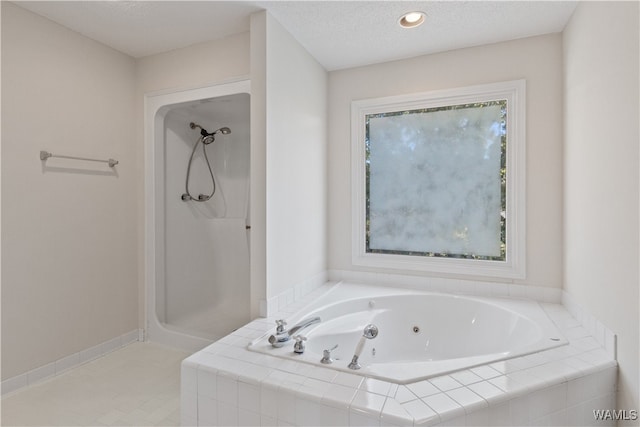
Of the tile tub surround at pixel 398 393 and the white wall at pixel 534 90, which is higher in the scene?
the white wall at pixel 534 90

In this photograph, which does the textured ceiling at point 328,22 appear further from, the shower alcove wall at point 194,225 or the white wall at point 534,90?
the shower alcove wall at point 194,225

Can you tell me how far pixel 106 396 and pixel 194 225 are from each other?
139 cm

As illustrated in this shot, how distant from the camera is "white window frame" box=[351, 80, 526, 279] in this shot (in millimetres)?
2277

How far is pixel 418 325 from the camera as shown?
90.5 inches

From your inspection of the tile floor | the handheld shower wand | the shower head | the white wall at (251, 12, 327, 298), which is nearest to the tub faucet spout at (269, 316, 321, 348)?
the white wall at (251, 12, 327, 298)

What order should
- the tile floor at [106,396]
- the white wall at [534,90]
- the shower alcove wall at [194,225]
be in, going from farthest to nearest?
1. the shower alcove wall at [194,225]
2. the white wall at [534,90]
3. the tile floor at [106,396]

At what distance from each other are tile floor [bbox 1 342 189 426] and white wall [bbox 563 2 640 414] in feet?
7.00

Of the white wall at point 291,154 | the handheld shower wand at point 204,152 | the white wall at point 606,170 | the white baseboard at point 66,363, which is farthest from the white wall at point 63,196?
the white wall at point 606,170

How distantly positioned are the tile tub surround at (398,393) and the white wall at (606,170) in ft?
0.59

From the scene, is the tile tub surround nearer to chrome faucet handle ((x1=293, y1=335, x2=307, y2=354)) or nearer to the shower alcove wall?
chrome faucet handle ((x1=293, y1=335, x2=307, y2=354))

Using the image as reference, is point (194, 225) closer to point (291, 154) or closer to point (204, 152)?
point (204, 152)

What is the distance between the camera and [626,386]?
4.38 ft

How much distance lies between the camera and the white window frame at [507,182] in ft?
7.47

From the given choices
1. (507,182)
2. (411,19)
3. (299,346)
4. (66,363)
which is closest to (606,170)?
(507,182)
